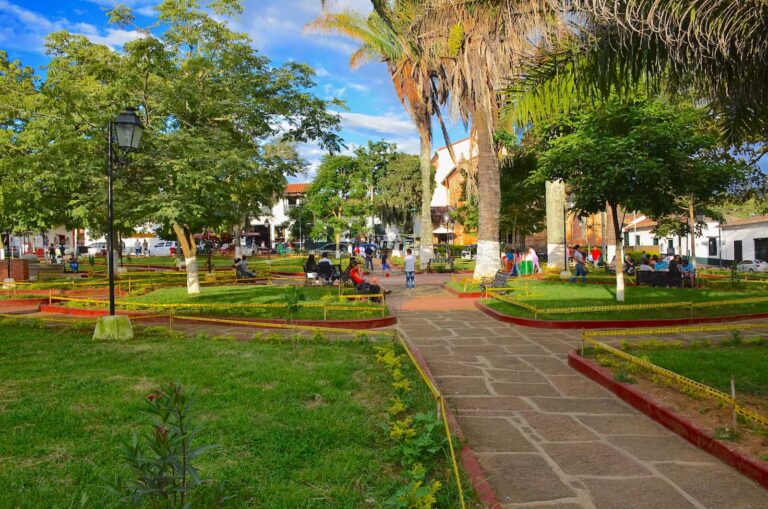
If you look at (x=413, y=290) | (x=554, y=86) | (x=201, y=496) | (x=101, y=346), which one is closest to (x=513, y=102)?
(x=554, y=86)

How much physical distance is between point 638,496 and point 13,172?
13.2 metres

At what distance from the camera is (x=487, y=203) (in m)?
16.8

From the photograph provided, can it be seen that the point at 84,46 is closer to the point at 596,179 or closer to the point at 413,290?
the point at 413,290

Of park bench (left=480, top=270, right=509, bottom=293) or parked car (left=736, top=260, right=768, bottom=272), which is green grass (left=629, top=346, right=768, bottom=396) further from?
parked car (left=736, top=260, right=768, bottom=272)

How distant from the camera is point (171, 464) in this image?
269cm

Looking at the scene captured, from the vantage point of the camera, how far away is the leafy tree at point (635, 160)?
41.6 ft

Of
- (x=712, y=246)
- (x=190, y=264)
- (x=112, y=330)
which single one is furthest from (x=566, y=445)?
(x=712, y=246)

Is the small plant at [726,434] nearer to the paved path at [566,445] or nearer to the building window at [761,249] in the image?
the paved path at [566,445]

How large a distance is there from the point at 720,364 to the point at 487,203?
34.5 feet

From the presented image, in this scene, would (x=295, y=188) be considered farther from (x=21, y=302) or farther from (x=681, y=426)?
(x=681, y=426)

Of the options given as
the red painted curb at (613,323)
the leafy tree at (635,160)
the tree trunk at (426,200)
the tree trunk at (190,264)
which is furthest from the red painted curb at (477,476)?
the tree trunk at (426,200)

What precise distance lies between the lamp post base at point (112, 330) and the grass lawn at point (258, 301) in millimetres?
2596

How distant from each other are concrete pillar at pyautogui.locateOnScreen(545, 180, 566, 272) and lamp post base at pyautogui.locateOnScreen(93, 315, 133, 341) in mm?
15872

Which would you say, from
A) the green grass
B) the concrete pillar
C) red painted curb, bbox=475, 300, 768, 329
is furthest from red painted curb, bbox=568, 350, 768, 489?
the concrete pillar
